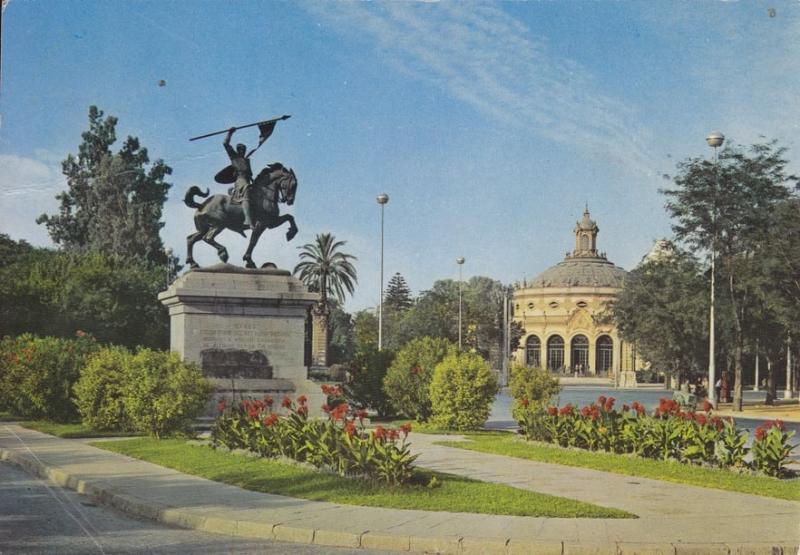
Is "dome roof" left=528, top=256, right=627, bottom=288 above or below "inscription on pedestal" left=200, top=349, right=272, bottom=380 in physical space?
above

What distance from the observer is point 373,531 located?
30.3 ft

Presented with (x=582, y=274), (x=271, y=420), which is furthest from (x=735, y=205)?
(x=582, y=274)

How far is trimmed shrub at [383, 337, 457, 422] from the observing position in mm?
23891

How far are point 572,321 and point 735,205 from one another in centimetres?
9172

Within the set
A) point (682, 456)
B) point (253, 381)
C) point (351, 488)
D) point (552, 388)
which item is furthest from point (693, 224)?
point (351, 488)

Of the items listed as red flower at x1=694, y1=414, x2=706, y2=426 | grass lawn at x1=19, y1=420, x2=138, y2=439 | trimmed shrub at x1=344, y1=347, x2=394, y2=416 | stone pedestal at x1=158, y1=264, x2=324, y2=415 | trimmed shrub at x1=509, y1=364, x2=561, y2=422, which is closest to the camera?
red flower at x1=694, y1=414, x2=706, y2=426

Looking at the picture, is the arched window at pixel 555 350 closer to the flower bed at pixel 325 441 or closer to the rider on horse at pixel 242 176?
the rider on horse at pixel 242 176

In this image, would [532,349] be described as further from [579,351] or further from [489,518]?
[489,518]

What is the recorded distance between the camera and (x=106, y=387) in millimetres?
19719

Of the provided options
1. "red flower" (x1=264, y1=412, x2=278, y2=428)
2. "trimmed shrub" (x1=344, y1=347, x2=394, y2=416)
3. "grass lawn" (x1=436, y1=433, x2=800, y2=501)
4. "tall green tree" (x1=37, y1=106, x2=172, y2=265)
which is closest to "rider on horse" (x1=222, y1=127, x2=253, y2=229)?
"trimmed shrub" (x1=344, y1=347, x2=394, y2=416)

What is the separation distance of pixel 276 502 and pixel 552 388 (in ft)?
42.4

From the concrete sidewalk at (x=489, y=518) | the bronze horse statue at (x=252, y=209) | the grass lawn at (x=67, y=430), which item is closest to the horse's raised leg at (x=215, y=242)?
the bronze horse statue at (x=252, y=209)

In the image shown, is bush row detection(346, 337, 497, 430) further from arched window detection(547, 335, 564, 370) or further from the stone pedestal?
arched window detection(547, 335, 564, 370)

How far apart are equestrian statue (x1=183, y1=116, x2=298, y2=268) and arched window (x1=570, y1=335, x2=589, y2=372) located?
104 m
